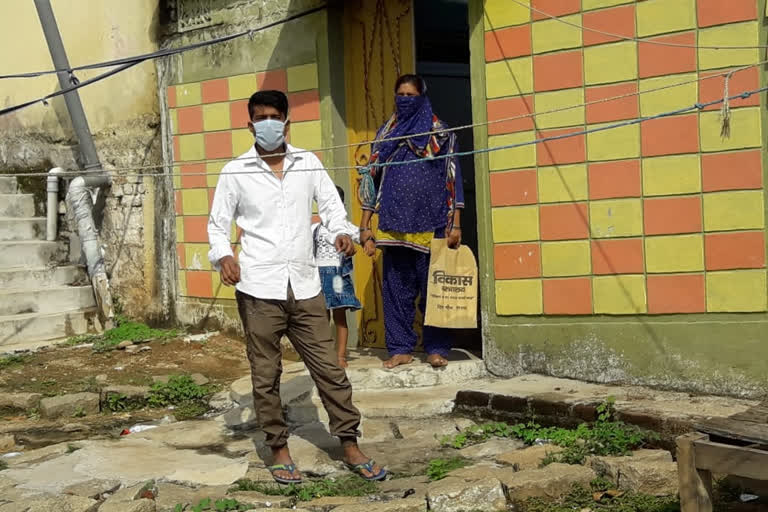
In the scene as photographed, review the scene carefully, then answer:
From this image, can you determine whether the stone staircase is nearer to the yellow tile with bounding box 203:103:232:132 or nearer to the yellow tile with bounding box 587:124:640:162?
the yellow tile with bounding box 203:103:232:132

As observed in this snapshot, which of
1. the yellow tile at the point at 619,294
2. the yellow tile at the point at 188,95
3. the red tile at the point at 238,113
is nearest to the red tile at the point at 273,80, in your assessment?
the red tile at the point at 238,113

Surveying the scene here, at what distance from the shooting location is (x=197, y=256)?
8555 mm

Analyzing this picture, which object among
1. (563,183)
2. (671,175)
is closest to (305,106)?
(563,183)

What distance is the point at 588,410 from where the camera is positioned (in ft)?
17.4

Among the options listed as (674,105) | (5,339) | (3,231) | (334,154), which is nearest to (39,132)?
(3,231)

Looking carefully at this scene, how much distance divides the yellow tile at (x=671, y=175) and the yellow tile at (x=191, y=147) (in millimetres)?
4051

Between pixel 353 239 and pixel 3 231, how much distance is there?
5.43 metres

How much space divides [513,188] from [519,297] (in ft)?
2.31

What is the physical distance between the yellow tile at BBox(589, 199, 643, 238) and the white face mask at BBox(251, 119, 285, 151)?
219 cm

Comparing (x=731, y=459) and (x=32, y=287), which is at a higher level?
(x=32, y=287)

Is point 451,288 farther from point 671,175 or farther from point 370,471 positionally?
point 370,471

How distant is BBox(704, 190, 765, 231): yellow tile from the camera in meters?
5.57

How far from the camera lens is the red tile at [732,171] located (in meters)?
5.55

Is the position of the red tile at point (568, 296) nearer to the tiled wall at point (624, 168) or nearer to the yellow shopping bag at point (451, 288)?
the tiled wall at point (624, 168)
